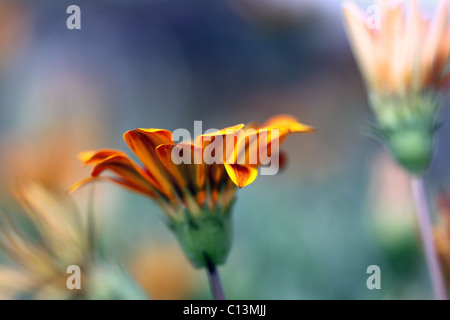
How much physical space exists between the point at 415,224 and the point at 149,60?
1.63 metres

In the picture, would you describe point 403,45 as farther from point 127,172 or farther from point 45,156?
point 45,156

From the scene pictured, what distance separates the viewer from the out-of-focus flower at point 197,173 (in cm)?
36

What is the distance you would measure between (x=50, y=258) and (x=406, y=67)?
35cm

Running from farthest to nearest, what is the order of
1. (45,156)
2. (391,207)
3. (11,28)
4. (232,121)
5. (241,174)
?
1. (11,28)
2. (232,121)
3. (45,156)
4. (391,207)
5. (241,174)

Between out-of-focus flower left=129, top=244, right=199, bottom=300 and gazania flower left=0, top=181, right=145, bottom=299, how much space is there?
180 millimetres

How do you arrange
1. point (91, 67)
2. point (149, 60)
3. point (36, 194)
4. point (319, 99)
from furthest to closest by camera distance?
point (149, 60) < point (91, 67) < point (319, 99) < point (36, 194)

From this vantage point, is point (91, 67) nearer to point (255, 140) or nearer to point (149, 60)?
point (149, 60)

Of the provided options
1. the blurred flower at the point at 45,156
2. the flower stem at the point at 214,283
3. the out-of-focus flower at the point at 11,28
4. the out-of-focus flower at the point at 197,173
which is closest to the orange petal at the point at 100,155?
the out-of-focus flower at the point at 197,173

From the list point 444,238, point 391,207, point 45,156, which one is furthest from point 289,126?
point 45,156

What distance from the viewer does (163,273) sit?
65 cm

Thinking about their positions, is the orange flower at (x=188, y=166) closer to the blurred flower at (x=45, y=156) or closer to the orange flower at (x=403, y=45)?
the orange flower at (x=403, y=45)

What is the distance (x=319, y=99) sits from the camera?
1353 mm

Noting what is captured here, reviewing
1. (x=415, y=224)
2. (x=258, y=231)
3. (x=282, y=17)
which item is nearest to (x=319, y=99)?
(x=282, y=17)

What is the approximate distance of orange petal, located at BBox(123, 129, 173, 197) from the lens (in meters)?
0.35
